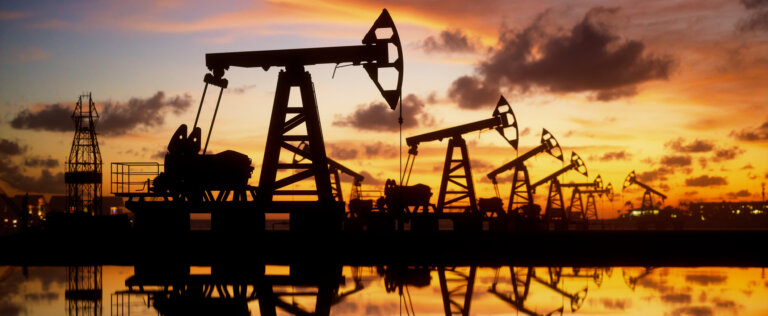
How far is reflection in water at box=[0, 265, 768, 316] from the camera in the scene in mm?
12797

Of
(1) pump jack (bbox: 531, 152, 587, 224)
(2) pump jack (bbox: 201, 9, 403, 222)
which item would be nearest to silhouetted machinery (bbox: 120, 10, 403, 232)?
(2) pump jack (bbox: 201, 9, 403, 222)

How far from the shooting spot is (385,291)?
15922 mm

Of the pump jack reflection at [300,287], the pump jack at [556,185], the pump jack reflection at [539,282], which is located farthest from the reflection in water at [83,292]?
the pump jack at [556,185]

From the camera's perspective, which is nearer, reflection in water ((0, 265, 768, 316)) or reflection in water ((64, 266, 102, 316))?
reflection in water ((0, 265, 768, 316))

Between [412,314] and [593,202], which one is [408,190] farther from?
[593,202]

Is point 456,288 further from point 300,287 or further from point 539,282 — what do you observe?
point 300,287

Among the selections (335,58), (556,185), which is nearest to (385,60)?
(335,58)

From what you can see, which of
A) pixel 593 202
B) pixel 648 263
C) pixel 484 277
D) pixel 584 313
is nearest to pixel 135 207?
pixel 484 277

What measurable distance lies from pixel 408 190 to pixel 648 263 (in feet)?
46.0

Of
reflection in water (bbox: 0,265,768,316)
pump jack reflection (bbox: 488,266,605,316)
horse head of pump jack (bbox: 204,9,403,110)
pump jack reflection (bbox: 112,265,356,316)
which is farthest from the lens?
horse head of pump jack (bbox: 204,9,403,110)

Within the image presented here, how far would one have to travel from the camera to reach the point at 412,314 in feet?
40.4

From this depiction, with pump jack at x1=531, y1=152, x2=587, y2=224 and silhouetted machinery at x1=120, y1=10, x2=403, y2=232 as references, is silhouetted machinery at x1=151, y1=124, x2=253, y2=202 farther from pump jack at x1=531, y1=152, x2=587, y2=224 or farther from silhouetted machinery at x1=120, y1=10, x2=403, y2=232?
pump jack at x1=531, y1=152, x2=587, y2=224

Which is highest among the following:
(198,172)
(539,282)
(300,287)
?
(198,172)

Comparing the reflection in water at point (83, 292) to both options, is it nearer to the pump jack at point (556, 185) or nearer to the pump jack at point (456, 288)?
the pump jack at point (456, 288)
